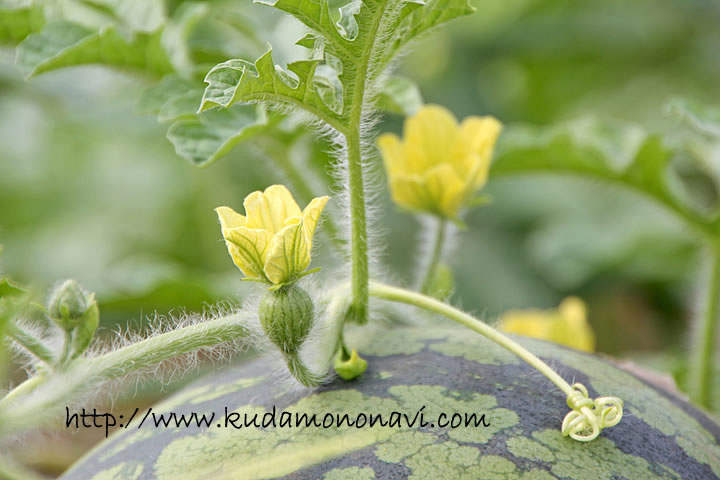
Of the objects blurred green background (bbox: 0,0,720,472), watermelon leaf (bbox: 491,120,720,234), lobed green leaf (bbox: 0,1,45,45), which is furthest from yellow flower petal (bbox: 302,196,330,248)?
blurred green background (bbox: 0,0,720,472)

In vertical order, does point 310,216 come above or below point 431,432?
above

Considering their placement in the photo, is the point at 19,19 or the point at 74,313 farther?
the point at 19,19

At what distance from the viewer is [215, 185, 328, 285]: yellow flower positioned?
2.59 ft

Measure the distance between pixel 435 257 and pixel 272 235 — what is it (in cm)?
53

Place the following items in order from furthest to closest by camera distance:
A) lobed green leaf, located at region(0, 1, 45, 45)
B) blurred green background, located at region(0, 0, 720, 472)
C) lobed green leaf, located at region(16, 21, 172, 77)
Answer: blurred green background, located at region(0, 0, 720, 472) < lobed green leaf, located at region(0, 1, 45, 45) < lobed green leaf, located at region(16, 21, 172, 77)

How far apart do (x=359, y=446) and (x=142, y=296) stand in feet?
3.61

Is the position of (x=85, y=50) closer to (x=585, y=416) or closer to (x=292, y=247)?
(x=292, y=247)

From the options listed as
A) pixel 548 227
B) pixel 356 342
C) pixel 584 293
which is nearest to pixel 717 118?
pixel 356 342

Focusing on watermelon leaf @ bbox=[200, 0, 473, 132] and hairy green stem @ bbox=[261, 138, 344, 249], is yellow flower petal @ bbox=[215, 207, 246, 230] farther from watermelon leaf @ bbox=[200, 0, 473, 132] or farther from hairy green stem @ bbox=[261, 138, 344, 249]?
hairy green stem @ bbox=[261, 138, 344, 249]

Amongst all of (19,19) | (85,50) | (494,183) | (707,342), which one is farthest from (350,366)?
(494,183)

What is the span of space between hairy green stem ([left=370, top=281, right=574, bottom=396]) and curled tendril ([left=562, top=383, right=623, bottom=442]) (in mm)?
14

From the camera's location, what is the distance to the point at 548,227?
2.72 metres

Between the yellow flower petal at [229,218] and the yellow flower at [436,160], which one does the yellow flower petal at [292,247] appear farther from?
the yellow flower at [436,160]

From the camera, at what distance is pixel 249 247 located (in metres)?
0.80
